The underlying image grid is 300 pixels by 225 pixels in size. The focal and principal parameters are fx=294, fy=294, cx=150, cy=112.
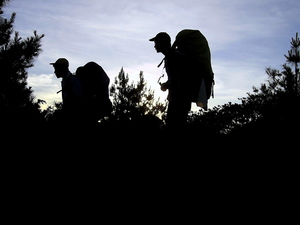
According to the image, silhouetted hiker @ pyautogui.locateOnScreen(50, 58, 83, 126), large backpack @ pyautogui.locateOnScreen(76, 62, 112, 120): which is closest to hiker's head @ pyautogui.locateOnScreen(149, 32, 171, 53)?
large backpack @ pyautogui.locateOnScreen(76, 62, 112, 120)

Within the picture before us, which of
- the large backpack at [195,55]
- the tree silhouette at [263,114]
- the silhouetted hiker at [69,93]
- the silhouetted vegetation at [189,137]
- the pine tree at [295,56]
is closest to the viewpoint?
the silhouetted vegetation at [189,137]

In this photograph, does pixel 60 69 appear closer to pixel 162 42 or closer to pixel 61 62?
pixel 61 62

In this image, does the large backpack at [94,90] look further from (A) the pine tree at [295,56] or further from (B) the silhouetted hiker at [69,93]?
(A) the pine tree at [295,56]

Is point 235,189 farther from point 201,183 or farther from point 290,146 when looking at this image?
point 290,146

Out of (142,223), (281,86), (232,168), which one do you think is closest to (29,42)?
(232,168)

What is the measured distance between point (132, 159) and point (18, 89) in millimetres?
6027

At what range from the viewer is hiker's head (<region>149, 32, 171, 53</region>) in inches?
151

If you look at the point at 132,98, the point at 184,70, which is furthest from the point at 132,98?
the point at 184,70

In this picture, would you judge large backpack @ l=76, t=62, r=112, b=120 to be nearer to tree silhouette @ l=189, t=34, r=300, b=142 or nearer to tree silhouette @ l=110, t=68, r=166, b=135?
tree silhouette @ l=189, t=34, r=300, b=142

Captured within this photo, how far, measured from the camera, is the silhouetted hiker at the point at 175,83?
12.3 ft

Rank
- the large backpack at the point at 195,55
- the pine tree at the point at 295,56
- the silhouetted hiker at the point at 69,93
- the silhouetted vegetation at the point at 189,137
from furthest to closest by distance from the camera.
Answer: the pine tree at the point at 295,56, the silhouetted hiker at the point at 69,93, the large backpack at the point at 195,55, the silhouetted vegetation at the point at 189,137

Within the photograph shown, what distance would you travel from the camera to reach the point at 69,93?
4.76m

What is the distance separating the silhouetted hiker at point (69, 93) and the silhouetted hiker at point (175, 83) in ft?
5.12

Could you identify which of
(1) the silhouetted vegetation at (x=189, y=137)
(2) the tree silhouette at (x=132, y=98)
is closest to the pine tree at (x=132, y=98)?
(2) the tree silhouette at (x=132, y=98)
